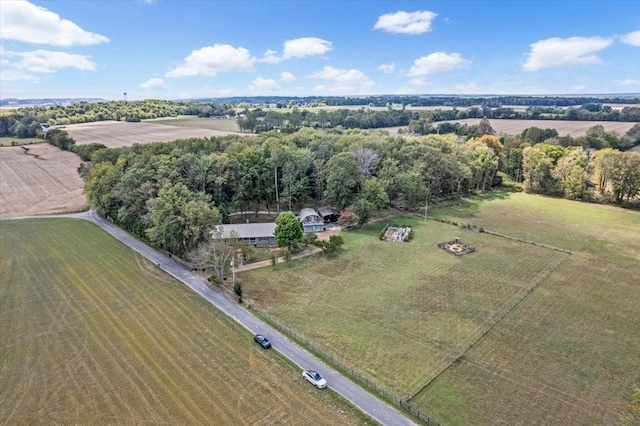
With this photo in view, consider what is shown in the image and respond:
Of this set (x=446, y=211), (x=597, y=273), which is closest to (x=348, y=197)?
(x=446, y=211)

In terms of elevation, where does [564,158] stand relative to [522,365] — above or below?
above

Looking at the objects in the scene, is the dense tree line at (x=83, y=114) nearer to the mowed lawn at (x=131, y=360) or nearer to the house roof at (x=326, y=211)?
the house roof at (x=326, y=211)

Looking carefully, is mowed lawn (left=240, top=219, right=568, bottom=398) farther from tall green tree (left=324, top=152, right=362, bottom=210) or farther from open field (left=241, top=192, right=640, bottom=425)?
tall green tree (left=324, top=152, right=362, bottom=210)

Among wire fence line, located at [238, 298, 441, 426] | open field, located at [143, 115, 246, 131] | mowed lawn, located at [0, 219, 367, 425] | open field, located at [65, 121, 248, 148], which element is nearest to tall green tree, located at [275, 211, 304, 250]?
wire fence line, located at [238, 298, 441, 426]

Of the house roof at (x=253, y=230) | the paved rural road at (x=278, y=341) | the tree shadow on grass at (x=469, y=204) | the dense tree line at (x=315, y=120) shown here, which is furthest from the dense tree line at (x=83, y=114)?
the tree shadow on grass at (x=469, y=204)

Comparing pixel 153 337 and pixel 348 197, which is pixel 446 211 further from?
pixel 153 337

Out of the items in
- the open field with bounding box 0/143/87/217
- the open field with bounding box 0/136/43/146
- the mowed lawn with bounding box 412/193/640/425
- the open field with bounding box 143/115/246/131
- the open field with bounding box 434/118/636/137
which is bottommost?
the mowed lawn with bounding box 412/193/640/425

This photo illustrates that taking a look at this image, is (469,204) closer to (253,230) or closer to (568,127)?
(253,230)

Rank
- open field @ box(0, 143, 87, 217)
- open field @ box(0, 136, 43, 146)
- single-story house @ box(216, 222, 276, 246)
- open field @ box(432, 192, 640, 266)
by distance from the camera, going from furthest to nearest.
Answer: open field @ box(0, 136, 43, 146)
open field @ box(0, 143, 87, 217)
single-story house @ box(216, 222, 276, 246)
open field @ box(432, 192, 640, 266)
